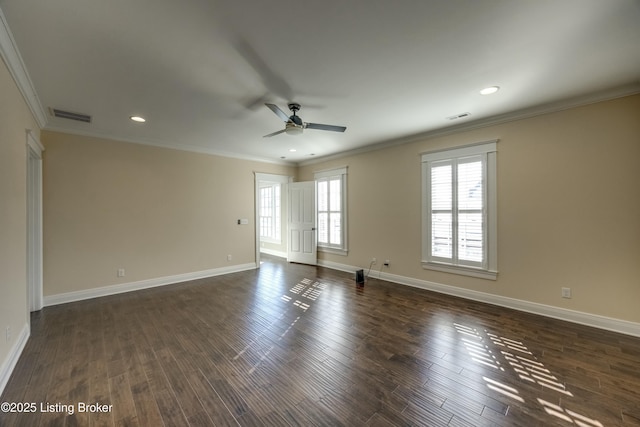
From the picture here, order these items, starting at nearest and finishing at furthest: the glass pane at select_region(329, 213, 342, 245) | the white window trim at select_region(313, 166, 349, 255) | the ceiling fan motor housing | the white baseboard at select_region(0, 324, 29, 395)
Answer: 1. the white baseboard at select_region(0, 324, 29, 395)
2. the ceiling fan motor housing
3. the white window trim at select_region(313, 166, 349, 255)
4. the glass pane at select_region(329, 213, 342, 245)

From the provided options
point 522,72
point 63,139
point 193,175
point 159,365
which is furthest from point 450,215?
point 63,139

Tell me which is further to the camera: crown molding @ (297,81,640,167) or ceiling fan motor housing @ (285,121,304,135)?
ceiling fan motor housing @ (285,121,304,135)

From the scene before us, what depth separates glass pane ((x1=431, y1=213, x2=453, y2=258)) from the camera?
13.9 feet

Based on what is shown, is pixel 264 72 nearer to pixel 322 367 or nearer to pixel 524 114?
pixel 322 367

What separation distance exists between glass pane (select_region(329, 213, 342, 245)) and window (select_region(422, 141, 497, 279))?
2025 millimetres

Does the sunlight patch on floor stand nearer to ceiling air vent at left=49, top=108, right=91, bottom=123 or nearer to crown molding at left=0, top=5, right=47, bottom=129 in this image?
crown molding at left=0, top=5, right=47, bottom=129

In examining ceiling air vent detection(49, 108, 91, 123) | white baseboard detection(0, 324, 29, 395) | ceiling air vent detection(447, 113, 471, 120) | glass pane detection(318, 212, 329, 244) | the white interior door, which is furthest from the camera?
the white interior door

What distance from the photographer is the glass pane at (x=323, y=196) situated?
6.33 m

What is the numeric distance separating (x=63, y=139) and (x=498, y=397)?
6185 mm

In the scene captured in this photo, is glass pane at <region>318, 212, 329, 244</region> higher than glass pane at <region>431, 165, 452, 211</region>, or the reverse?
glass pane at <region>431, 165, 452, 211</region>

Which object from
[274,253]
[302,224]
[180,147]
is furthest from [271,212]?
[180,147]

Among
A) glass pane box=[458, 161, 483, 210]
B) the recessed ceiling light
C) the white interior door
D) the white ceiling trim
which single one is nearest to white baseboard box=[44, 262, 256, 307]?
the white interior door

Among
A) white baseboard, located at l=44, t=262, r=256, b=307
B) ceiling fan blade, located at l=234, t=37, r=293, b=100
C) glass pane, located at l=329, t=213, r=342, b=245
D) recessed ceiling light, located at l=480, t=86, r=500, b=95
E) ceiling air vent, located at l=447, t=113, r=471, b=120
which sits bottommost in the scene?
white baseboard, located at l=44, t=262, r=256, b=307

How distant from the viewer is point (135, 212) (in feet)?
15.0
